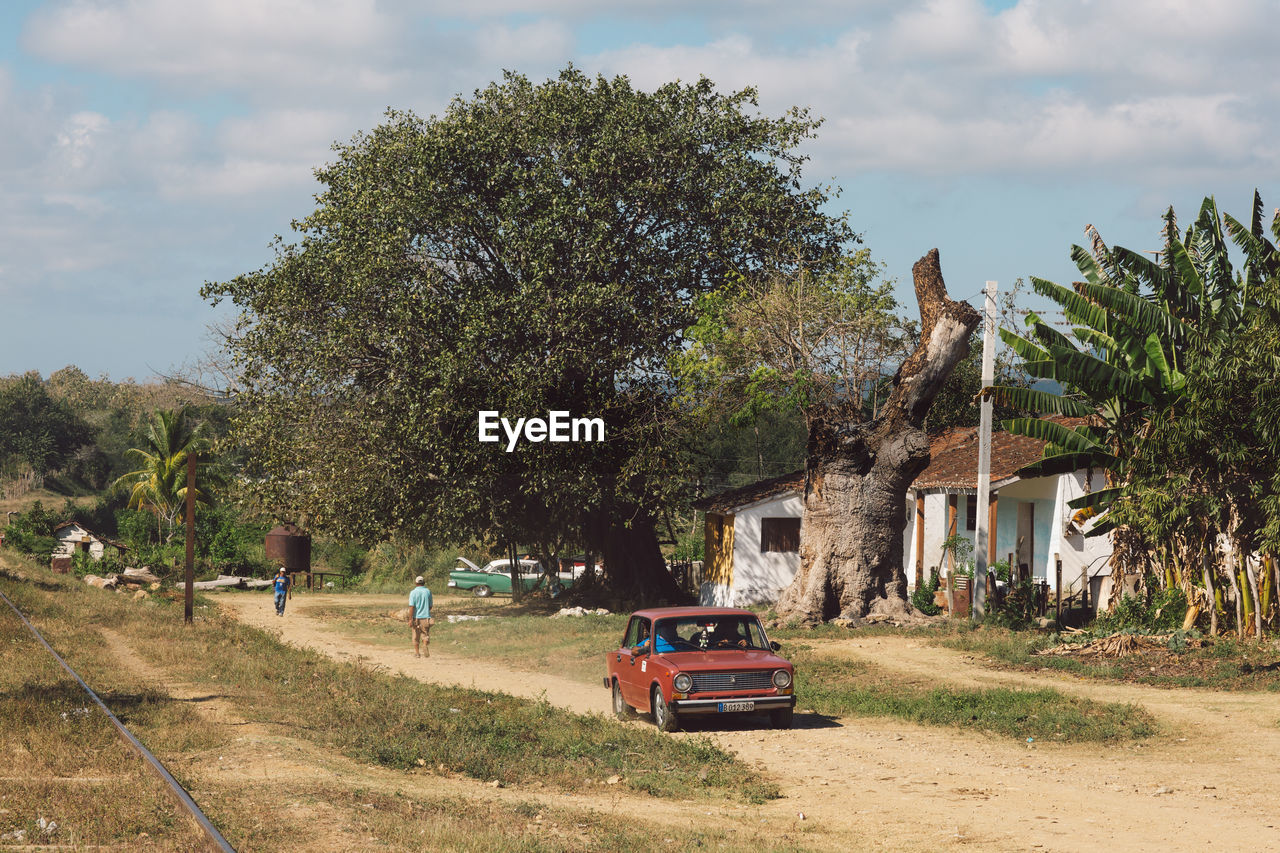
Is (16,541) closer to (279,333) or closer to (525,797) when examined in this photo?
(279,333)

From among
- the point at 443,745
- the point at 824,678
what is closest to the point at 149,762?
the point at 443,745

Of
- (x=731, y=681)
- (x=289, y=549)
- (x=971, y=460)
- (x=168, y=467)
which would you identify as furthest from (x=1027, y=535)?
(x=168, y=467)

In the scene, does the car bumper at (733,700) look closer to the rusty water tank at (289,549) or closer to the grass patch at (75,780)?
the grass patch at (75,780)

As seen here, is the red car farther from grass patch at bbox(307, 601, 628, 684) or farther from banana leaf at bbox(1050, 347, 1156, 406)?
banana leaf at bbox(1050, 347, 1156, 406)

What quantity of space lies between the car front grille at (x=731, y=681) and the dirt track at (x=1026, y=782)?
623 mm

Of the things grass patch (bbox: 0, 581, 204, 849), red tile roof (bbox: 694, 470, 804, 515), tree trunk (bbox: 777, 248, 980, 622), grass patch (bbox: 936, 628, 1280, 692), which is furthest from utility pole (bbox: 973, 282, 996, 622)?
grass patch (bbox: 0, 581, 204, 849)

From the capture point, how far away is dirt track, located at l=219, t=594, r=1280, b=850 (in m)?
9.49

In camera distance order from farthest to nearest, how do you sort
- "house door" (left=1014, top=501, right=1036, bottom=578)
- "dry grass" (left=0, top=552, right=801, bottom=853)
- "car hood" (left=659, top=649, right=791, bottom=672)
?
"house door" (left=1014, top=501, right=1036, bottom=578) < "car hood" (left=659, top=649, right=791, bottom=672) < "dry grass" (left=0, top=552, right=801, bottom=853)

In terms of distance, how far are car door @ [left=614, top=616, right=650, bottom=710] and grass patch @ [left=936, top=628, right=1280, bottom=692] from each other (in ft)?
25.5

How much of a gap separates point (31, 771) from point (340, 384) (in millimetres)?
21632

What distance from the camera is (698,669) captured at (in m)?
14.8

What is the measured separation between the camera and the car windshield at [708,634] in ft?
51.4

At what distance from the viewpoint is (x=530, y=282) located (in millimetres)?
30438

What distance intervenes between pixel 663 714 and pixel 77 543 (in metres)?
56.1
